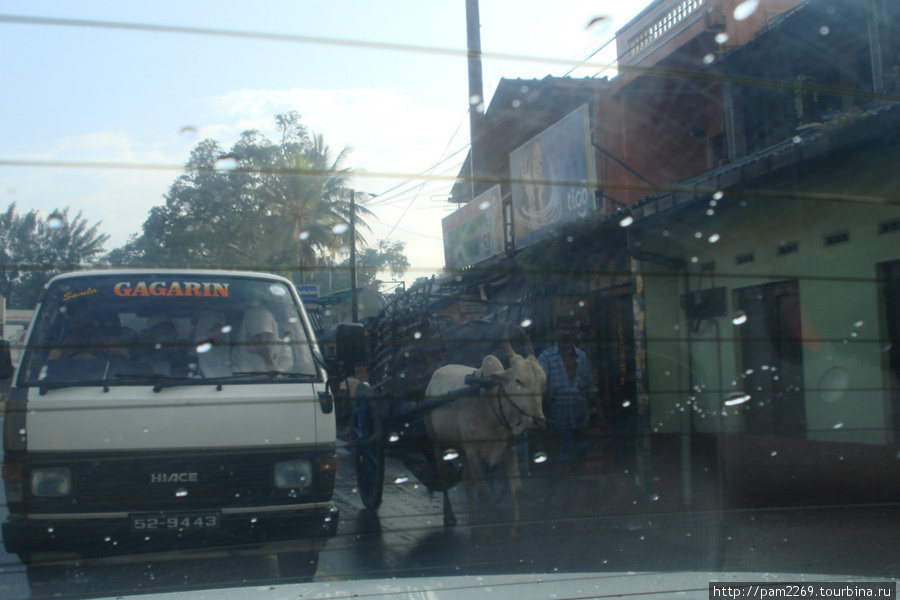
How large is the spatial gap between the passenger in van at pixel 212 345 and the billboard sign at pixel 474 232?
7.16 meters

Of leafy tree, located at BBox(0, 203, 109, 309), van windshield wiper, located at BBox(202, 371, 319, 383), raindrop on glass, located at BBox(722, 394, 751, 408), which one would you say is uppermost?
leafy tree, located at BBox(0, 203, 109, 309)

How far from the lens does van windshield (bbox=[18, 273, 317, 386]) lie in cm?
365

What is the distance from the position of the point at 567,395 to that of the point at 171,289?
3377mm

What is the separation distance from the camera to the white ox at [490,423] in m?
4.90

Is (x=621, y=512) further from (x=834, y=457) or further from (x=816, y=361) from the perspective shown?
(x=816, y=361)

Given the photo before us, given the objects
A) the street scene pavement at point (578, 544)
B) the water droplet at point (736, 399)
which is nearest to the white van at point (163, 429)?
the street scene pavement at point (578, 544)

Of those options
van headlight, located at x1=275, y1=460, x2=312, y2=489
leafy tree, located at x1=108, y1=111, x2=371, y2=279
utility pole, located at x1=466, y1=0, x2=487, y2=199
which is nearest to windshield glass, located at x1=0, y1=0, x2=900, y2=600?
van headlight, located at x1=275, y1=460, x2=312, y2=489

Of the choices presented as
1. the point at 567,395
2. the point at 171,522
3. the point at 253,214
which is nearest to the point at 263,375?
the point at 171,522

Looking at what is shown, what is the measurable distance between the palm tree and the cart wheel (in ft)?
44.1

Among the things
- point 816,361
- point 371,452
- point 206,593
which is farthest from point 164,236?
point 206,593

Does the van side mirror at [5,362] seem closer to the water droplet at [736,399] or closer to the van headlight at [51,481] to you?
the van headlight at [51,481]

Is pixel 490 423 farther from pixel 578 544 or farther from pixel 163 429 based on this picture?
pixel 163 429

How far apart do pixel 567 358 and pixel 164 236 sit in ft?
67.6

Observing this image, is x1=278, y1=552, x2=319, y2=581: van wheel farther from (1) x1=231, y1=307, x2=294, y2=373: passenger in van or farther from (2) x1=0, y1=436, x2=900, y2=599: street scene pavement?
(1) x1=231, y1=307, x2=294, y2=373: passenger in van
